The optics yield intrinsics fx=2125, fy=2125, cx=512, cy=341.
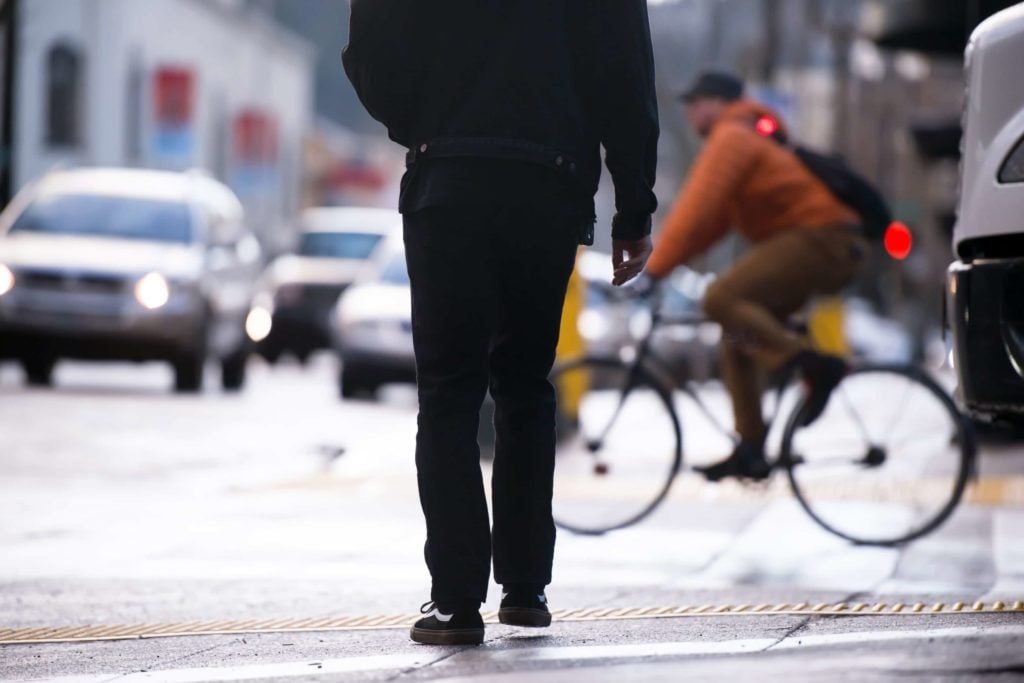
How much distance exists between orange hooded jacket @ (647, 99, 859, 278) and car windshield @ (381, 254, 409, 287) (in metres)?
10.6

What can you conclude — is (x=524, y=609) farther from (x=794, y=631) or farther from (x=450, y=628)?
(x=794, y=631)

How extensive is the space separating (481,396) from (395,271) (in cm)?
1396

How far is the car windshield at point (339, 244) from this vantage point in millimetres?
26516

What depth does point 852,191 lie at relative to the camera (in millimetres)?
7863

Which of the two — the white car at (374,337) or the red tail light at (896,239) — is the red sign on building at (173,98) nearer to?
the white car at (374,337)

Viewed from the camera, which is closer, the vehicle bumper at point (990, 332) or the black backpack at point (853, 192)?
the vehicle bumper at point (990, 332)

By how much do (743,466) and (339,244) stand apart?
19.1 meters

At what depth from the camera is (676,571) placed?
6.71 m

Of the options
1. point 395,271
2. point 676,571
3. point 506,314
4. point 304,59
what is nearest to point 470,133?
point 506,314

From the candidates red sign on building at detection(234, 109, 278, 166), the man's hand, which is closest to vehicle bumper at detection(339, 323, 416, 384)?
the man's hand

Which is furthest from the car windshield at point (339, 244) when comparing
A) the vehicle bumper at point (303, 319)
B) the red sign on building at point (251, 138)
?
the red sign on building at point (251, 138)

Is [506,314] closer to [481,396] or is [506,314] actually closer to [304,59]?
[481,396]

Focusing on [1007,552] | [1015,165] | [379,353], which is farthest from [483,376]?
[379,353]

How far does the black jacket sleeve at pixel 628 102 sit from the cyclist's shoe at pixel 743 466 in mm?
Answer: 3060
